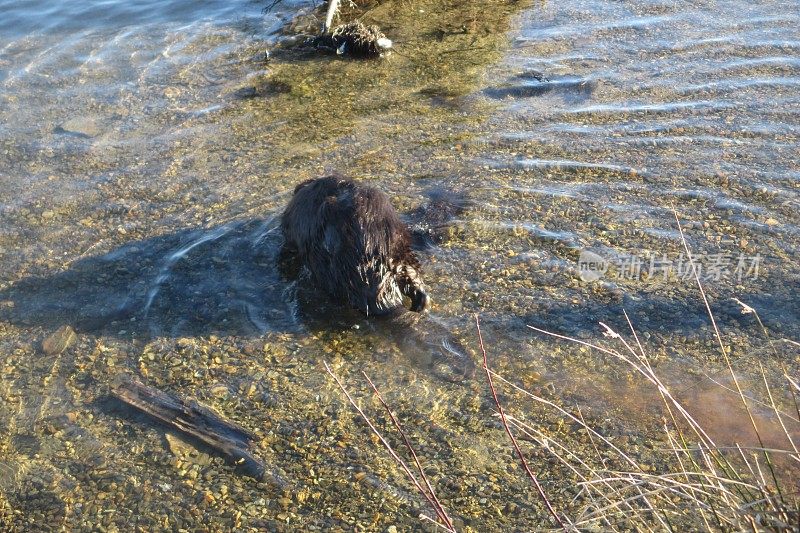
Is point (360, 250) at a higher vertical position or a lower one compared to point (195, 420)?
higher

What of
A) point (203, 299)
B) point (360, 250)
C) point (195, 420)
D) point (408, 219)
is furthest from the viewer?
point (408, 219)

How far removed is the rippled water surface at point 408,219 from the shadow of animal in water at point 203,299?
24 millimetres

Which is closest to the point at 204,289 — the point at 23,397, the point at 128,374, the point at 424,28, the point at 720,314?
the point at 128,374

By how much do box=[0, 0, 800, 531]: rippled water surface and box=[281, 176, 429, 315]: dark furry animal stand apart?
201 mm

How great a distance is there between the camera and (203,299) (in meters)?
5.58

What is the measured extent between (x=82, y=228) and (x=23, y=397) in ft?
6.87

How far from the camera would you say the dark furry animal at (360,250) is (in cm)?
515

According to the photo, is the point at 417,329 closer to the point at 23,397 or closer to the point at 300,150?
the point at 23,397

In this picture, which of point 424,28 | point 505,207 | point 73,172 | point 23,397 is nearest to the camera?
point 23,397

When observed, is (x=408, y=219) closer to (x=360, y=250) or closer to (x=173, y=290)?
(x=360, y=250)

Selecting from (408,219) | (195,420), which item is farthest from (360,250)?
(195,420)

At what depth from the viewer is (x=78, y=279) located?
231 inches

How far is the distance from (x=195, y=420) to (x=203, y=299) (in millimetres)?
1271

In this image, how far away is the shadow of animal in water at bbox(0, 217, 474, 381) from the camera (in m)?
5.20
